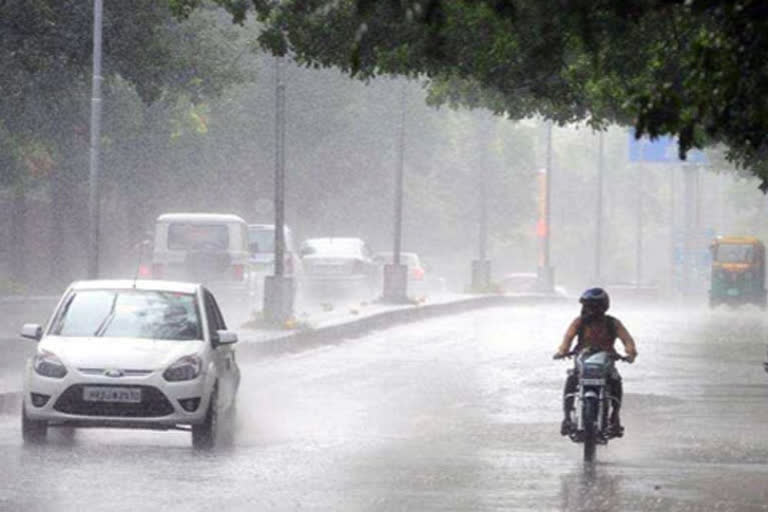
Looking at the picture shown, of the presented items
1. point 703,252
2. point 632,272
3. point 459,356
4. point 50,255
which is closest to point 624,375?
point 459,356

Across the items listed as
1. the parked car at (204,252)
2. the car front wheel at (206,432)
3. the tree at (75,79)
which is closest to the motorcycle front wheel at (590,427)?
the car front wheel at (206,432)

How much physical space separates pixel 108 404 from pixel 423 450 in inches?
108

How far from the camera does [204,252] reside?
39.1m

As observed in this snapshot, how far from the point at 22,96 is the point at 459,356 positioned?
36.2ft

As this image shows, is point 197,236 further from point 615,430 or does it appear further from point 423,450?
point 615,430

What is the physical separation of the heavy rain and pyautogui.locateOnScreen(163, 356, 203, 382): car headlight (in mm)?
22

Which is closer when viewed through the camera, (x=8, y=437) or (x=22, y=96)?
(x=8, y=437)

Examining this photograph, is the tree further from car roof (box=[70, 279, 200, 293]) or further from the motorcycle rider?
the motorcycle rider

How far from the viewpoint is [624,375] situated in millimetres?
29297

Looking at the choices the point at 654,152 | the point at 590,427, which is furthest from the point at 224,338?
the point at 654,152

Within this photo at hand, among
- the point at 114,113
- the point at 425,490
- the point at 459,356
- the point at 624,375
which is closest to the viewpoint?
the point at 425,490

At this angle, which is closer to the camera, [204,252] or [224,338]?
[224,338]

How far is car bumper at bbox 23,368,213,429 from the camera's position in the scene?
16.6 metres

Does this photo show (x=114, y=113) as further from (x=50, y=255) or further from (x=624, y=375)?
(x=624, y=375)
